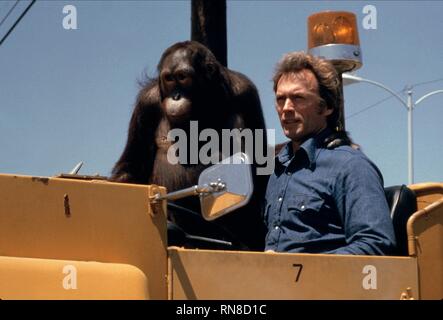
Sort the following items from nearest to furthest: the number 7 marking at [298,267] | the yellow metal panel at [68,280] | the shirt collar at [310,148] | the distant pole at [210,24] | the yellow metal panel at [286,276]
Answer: the yellow metal panel at [68,280] → the yellow metal panel at [286,276] → the number 7 marking at [298,267] → the shirt collar at [310,148] → the distant pole at [210,24]

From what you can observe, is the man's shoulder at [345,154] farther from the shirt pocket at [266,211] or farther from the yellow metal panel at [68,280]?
the yellow metal panel at [68,280]

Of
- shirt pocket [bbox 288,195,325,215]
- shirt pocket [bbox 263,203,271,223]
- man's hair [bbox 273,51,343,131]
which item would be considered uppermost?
man's hair [bbox 273,51,343,131]

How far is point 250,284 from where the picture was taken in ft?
9.11

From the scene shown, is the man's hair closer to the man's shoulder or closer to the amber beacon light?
the man's shoulder

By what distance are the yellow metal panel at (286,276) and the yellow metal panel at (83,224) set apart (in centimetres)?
8

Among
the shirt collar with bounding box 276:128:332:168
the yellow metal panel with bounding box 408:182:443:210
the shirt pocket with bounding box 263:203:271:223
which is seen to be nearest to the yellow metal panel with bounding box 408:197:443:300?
the yellow metal panel with bounding box 408:182:443:210

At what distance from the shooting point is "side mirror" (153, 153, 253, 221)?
2602 millimetres

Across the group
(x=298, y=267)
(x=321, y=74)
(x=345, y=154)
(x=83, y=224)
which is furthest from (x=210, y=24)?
(x=83, y=224)

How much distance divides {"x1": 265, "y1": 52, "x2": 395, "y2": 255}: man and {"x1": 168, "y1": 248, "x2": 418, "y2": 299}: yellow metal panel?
0.58ft

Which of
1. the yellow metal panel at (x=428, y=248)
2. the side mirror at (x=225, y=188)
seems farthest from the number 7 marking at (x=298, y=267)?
the yellow metal panel at (x=428, y=248)

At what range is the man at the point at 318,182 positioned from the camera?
127 inches

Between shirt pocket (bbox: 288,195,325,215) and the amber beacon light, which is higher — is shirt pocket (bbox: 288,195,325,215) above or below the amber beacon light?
below

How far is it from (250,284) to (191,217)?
0.77 metres
